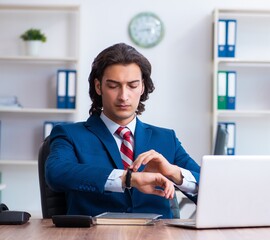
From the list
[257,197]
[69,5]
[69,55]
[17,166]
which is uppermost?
[69,5]

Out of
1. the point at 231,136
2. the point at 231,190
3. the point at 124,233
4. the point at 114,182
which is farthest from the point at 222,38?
the point at 124,233

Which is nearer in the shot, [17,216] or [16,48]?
[17,216]

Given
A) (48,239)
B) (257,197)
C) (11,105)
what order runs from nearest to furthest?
(48,239)
(257,197)
(11,105)

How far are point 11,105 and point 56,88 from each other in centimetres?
42

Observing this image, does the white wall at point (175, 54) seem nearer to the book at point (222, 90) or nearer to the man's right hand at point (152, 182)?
the book at point (222, 90)

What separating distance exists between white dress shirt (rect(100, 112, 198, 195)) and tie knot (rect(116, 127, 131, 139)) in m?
0.01

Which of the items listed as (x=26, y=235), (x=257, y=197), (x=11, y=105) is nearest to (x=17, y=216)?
(x=26, y=235)

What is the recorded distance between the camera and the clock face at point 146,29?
566cm

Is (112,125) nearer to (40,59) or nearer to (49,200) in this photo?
(49,200)

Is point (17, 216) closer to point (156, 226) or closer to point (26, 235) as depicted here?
point (26, 235)

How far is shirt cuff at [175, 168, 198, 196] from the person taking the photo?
230 cm

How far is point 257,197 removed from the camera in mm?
1943

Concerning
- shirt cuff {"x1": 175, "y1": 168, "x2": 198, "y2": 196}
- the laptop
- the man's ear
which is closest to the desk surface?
the laptop

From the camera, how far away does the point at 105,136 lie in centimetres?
245
